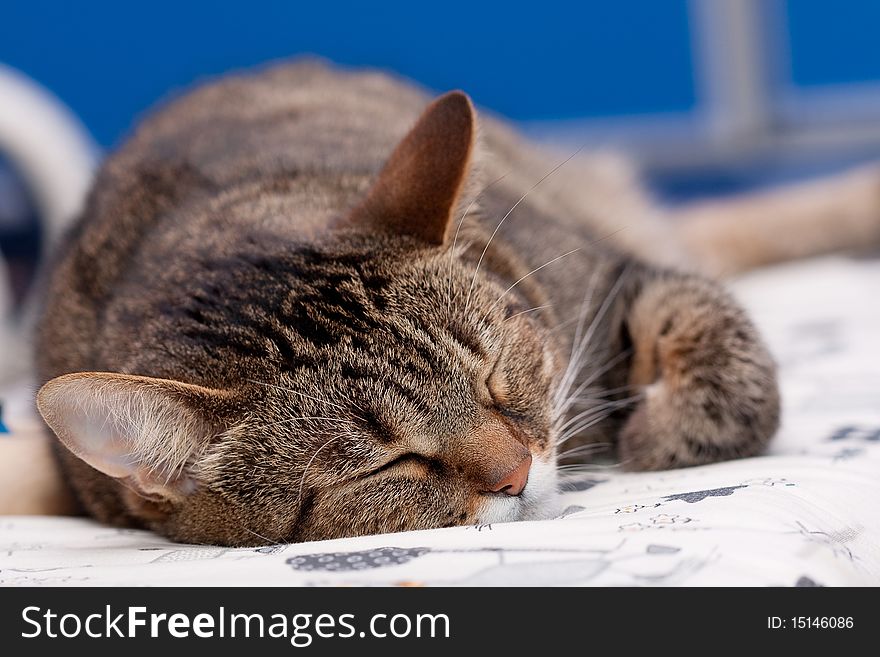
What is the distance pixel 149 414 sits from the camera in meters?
1.28

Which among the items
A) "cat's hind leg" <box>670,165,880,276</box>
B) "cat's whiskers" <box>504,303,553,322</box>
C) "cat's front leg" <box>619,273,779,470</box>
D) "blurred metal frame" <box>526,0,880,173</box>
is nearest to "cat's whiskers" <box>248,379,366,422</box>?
"cat's whiskers" <box>504,303,553,322</box>

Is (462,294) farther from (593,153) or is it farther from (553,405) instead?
(593,153)

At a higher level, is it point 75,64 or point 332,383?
point 75,64

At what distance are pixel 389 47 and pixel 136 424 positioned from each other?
5.07m

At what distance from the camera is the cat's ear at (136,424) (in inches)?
47.8

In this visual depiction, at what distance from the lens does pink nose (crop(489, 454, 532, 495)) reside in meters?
1.32

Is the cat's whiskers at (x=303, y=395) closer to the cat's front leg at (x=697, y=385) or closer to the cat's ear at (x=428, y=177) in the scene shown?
the cat's ear at (x=428, y=177)

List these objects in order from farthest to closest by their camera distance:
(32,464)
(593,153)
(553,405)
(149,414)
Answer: (593,153) → (32,464) → (553,405) → (149,414)

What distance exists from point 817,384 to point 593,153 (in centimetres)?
185

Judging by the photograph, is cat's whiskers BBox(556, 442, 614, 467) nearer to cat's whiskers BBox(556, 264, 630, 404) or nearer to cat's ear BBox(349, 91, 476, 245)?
cat's whiskers BBox(556, 264, 630, 404)
